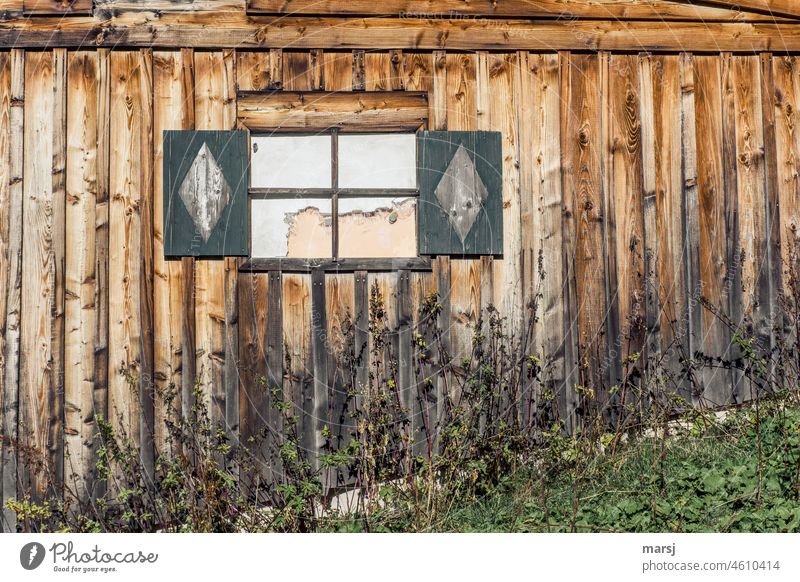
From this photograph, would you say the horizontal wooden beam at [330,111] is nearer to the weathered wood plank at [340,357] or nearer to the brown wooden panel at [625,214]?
the weathered wood plank at [340,357]

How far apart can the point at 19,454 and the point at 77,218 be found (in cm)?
158

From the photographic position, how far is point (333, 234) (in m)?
6.30

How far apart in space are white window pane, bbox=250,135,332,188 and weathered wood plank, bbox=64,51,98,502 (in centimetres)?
108

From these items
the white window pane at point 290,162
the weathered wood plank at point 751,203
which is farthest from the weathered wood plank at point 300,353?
the weathered wood plank at point 751,203

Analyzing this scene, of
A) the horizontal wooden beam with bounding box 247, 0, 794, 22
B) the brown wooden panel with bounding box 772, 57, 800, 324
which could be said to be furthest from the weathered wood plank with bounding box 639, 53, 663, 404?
the brown wooden panel with bounding box 772, 57, 800, 324

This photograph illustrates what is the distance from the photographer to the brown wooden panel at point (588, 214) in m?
6.46

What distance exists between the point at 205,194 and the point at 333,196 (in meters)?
0.84

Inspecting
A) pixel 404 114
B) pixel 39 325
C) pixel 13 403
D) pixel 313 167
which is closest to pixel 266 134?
pixel 313 167

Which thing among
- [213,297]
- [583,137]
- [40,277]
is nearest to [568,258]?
[583,137]

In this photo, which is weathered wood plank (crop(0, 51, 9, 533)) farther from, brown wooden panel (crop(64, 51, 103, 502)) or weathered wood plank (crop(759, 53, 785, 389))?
weathered wood plank (crop(759, 53, 785, 389))

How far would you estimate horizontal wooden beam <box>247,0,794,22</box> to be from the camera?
643 cm

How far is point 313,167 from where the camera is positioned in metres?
6.34
